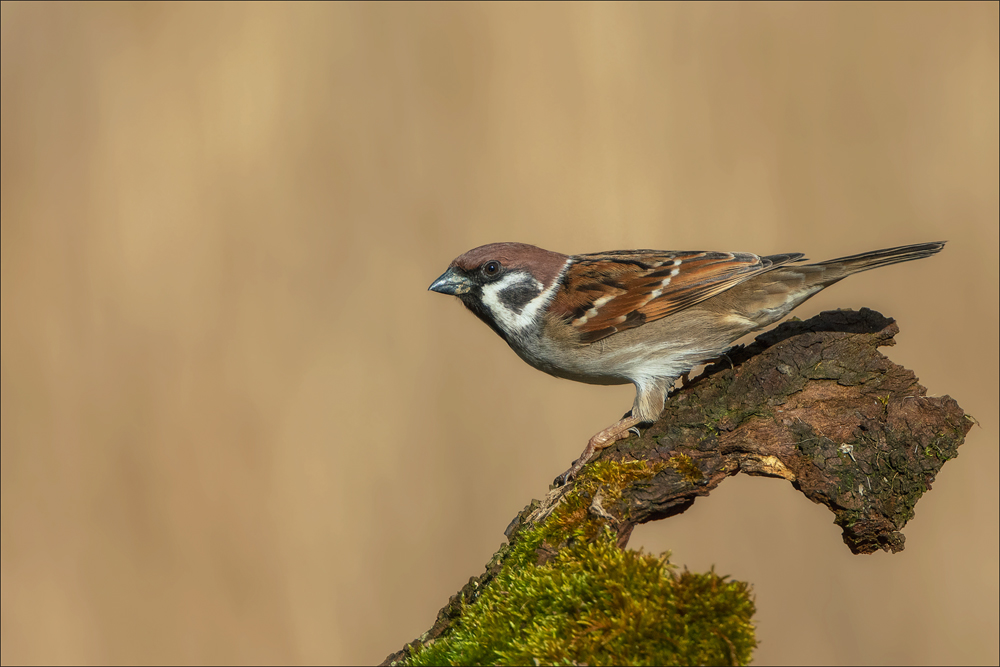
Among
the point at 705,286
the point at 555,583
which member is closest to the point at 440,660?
the point at 555,583

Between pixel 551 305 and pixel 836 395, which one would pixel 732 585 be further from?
pixel 551 305

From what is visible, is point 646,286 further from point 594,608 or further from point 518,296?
point 594,608

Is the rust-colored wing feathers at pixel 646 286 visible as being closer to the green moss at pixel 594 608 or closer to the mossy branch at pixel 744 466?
the mossy branch at pixel 744 466

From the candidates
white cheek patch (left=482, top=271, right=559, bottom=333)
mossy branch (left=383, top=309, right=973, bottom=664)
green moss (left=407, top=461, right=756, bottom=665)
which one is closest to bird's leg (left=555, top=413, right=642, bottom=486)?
mossy branch (left=383, top=309, right=973, bottom=664)

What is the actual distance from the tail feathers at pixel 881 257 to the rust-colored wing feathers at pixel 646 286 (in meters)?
0.21

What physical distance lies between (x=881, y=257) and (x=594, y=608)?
1838 mm

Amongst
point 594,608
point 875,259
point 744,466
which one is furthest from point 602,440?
point 875,259

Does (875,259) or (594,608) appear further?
(875,259)

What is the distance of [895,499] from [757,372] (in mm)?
655

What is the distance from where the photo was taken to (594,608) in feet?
6.95

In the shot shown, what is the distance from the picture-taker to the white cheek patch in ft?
11.1

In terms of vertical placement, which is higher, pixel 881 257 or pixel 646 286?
pixel 646 286

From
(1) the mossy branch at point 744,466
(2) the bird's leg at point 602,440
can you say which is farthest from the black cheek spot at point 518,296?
(1) the mossy branch at point 744,466

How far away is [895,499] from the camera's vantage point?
251 centimetres
